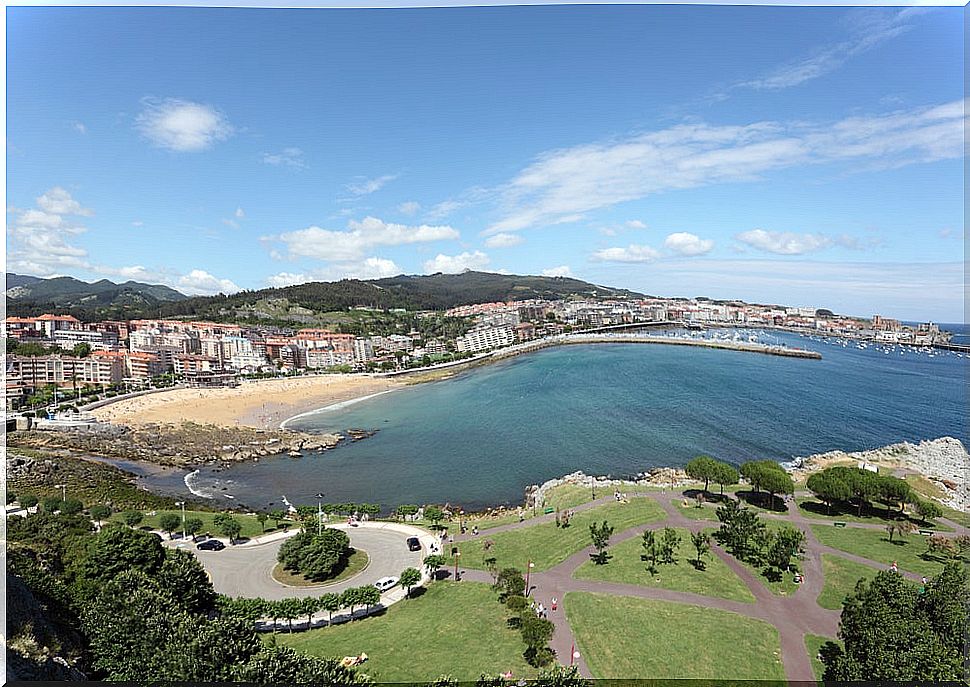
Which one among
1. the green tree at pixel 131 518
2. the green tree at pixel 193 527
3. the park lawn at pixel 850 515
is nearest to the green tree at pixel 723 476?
the park lawn at pixel 850 515

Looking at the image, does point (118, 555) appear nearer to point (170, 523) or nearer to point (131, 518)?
point (170, 523)

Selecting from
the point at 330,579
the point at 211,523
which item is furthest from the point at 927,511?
the point at 211,523

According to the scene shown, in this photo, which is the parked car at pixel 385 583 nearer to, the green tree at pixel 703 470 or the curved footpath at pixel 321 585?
the curved footpath at pixel 321 585

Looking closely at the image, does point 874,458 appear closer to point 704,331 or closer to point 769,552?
point 769,552

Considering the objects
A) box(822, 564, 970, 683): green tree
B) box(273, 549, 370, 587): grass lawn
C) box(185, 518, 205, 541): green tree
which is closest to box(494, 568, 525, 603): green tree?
box(273, 549, 370, 587): grass lawn

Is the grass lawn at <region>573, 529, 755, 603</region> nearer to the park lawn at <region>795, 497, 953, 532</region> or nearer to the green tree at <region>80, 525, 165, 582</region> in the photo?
the park lawn at <region>795, 497, 953, 532</region>
